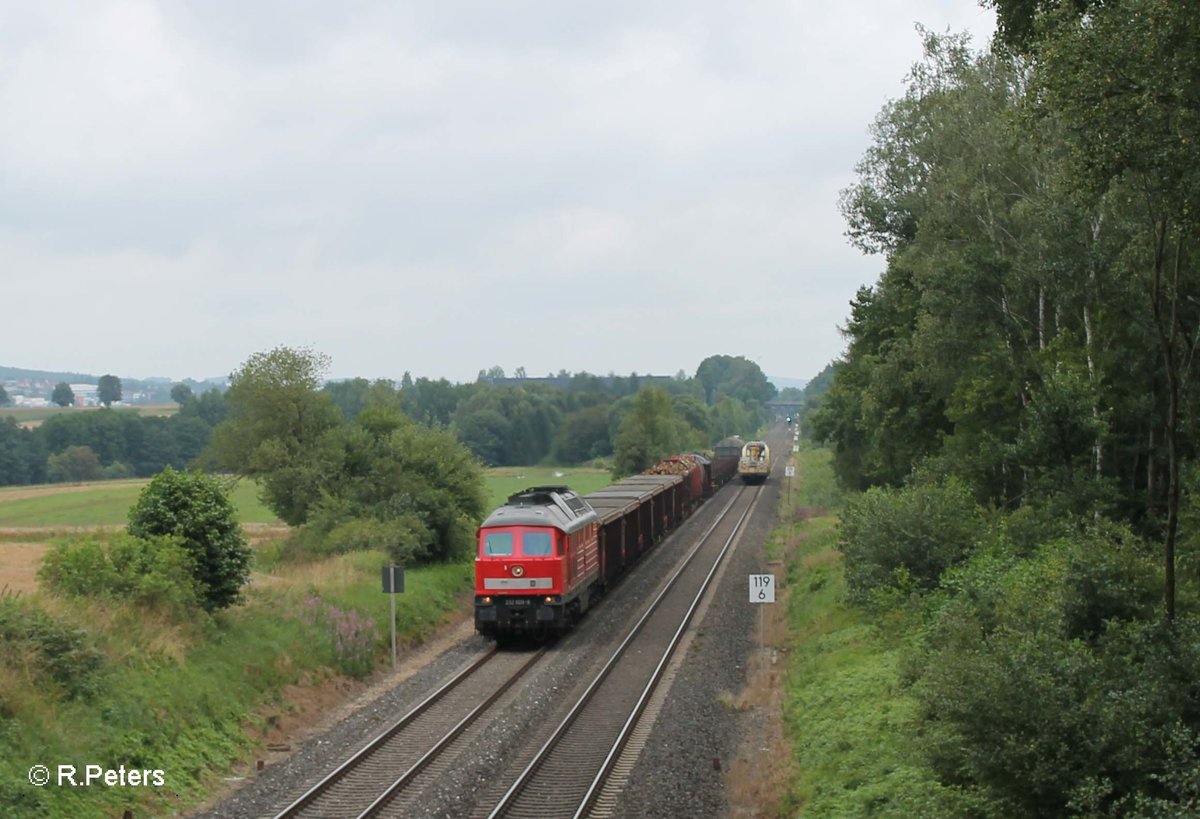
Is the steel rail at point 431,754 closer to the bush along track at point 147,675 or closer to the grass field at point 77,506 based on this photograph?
the bush along track at point 147,675

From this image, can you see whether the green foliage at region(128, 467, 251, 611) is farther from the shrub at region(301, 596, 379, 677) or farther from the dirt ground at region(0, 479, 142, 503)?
the dirt ground at region(0, 479, 142, 503)

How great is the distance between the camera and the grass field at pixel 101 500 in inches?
2388

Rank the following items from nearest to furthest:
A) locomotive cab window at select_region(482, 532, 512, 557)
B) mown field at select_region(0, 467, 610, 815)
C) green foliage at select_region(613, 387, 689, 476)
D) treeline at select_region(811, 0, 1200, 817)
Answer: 1. treeline at select_region(811, 0, 1200, 817)
2. mown field at select_region(0, 467, 610, 815)
3. locomotive cab window at select_region(482, 532, 512, 557)
4. green foliage at select_region(613, 387, 689, 476)

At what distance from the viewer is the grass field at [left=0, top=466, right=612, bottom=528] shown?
6066 cm

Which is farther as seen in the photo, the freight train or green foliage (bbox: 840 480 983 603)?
the freight train

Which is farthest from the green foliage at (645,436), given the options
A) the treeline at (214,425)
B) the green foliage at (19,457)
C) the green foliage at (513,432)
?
the green foliage at (19,457)

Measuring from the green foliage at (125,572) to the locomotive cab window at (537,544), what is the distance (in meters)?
7.28

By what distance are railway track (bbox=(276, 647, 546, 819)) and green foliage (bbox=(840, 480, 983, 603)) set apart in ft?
24.6

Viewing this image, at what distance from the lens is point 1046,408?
2170 centimetres

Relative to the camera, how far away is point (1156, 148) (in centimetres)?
1176

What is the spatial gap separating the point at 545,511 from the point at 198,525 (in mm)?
7767

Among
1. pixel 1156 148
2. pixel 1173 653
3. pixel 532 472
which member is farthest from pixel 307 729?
pixel 532 472

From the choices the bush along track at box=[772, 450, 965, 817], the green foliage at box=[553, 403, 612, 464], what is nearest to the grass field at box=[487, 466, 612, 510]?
the green foliage at box=[553, 403, 612, 464]

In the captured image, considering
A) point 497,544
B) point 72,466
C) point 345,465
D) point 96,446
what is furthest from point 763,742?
point 96,446
